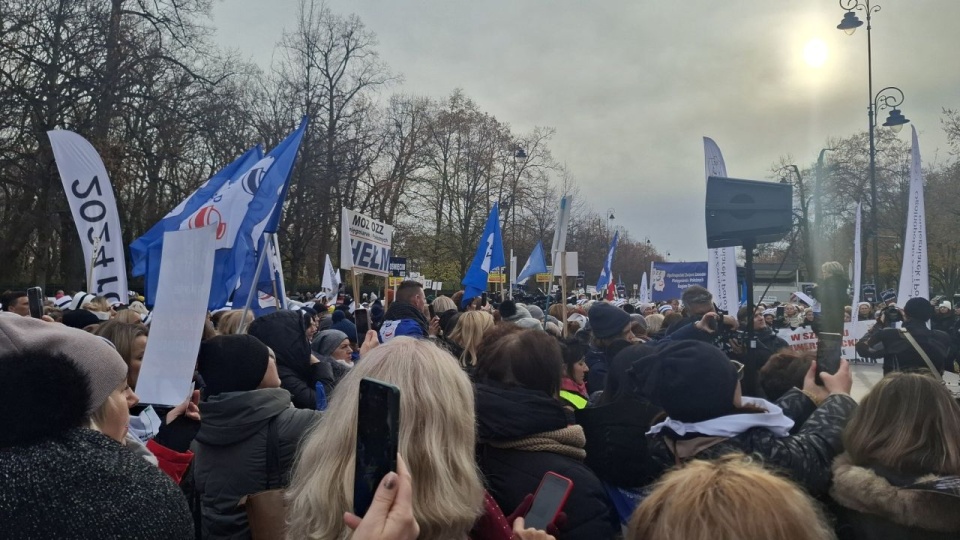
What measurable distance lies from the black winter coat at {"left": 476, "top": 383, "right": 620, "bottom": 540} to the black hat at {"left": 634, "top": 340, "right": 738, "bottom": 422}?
0.39 m

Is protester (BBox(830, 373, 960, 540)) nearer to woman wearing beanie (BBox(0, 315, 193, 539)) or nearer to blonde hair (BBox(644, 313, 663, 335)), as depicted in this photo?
woman wearing beanie (BBox(0, 315, 193, 539))

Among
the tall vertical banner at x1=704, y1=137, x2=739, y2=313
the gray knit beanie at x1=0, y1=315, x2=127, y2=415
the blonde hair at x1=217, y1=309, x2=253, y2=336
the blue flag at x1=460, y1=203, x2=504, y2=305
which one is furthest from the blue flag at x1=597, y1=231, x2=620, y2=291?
the gray knit beanie at x1=0, y1=315, x2=127, y2=415

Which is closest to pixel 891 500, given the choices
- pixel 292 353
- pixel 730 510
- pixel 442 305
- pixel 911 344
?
pixel 730 510

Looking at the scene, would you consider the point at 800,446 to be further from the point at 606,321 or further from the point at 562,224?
the point at 562,224

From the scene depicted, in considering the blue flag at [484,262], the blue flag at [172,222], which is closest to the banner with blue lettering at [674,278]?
the blue flag at [484,262]

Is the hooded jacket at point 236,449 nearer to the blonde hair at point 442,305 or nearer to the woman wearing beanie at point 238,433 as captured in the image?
the woman wearing beanie at point 238,433

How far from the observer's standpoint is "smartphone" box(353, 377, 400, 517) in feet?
4.61

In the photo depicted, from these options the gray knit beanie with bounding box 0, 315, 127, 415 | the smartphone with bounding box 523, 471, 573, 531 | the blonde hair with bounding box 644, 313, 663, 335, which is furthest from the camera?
the blonde hair with bounding box 644, 313, 663, 335

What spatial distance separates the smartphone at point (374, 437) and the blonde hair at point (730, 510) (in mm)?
585

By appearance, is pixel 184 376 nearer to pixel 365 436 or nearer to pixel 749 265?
pixel 365 436

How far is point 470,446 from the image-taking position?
2.02 m

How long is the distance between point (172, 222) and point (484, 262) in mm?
5594

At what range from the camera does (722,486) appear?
1497 mm

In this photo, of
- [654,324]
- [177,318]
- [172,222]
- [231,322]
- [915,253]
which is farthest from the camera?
[915,253]
